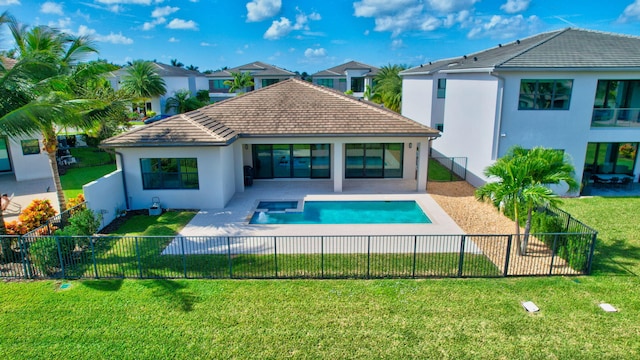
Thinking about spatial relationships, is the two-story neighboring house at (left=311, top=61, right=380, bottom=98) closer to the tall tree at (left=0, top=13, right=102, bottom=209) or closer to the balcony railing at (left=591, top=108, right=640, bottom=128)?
the balcony railing at (left=591, top=108, right=640, bottom=128)

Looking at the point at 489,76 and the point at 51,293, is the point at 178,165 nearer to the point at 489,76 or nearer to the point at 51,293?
the point at 51,293

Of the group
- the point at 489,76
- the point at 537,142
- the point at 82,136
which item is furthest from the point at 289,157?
the point at 82,136

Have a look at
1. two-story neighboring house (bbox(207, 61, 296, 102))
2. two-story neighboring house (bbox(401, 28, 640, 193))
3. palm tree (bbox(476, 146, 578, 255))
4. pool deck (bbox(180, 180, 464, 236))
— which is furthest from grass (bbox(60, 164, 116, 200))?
two-story neighboring house (bbox(207, 61, 296, 102))

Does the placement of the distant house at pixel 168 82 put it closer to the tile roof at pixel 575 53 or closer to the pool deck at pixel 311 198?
the pool deck at pixel 311 198

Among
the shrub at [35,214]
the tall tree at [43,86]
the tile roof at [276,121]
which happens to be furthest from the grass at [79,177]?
the tall tree at [43,86]

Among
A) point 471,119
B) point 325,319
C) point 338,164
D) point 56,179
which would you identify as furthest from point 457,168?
point 56,179

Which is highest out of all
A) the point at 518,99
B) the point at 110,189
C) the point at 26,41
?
the point at 26,41
